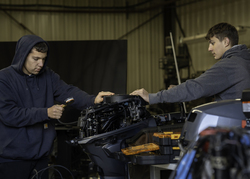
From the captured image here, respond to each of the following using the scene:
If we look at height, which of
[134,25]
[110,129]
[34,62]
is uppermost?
[134,25]

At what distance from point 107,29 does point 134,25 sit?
619 mm

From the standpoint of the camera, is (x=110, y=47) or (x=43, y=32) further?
(x=43, y=32)

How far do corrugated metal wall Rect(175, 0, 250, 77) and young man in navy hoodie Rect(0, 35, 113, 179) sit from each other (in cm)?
419

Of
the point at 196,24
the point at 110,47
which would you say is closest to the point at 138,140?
the point at 110,47

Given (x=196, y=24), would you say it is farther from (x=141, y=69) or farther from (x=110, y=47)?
(x=110, y=47)

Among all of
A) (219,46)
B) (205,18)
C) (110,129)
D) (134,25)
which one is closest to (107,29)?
(134,25)

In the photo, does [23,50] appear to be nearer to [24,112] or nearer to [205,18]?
[24,112]

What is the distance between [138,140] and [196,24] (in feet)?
17.5

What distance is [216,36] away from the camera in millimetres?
1681

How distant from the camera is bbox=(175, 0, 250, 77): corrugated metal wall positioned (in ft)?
17.9

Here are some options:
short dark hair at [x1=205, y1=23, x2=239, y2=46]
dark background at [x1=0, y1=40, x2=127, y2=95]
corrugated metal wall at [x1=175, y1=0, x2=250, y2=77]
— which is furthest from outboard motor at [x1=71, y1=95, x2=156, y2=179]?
corrugated metal wall at [x1=175, y1=0, x2=250, y2=77]

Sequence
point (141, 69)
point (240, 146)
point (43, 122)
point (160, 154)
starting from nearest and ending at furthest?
point (240, 146) < point (160, 154) < point (43, 122) < point (141, 69)

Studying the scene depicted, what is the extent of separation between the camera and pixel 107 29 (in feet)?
22.0

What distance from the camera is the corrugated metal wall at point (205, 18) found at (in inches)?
214
